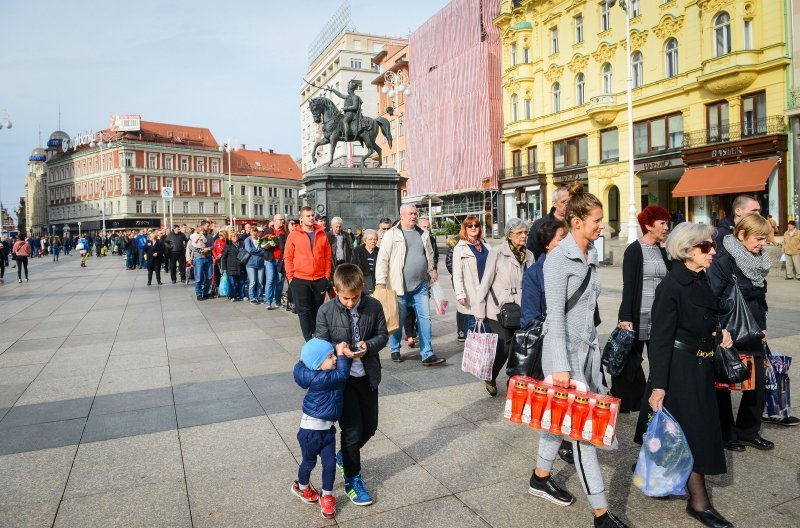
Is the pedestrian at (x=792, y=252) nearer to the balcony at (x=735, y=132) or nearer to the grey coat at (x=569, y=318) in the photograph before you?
the balcony at (x=735, y=132)

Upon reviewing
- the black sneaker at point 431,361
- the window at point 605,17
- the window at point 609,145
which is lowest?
the black sneaker at point 431,361

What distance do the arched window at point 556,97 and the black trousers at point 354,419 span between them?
39642 millimetres

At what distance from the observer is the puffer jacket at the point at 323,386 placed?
330 cm

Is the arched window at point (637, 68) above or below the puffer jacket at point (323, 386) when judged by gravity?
above

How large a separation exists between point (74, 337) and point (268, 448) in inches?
262

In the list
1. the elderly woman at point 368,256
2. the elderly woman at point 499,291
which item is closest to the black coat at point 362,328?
the elderly woman at point 499,291

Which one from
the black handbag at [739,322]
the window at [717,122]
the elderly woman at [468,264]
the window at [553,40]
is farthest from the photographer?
the window at [553,40]

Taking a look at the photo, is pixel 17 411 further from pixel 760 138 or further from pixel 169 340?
pixel 760 138

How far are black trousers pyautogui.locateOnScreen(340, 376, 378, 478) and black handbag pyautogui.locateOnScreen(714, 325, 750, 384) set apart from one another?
2.07 m

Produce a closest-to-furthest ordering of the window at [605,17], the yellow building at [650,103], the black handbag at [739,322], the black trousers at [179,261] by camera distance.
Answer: the black handbag at [739,322]
the black trousers at [179,261]
the yellow building at [650,103]
the window at [605,17]

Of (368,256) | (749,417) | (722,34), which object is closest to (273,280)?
(368,256)

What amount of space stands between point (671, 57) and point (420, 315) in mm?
31006

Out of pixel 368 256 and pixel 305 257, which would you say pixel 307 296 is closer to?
pixel 305 257

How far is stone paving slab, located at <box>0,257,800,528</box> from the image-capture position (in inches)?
136
